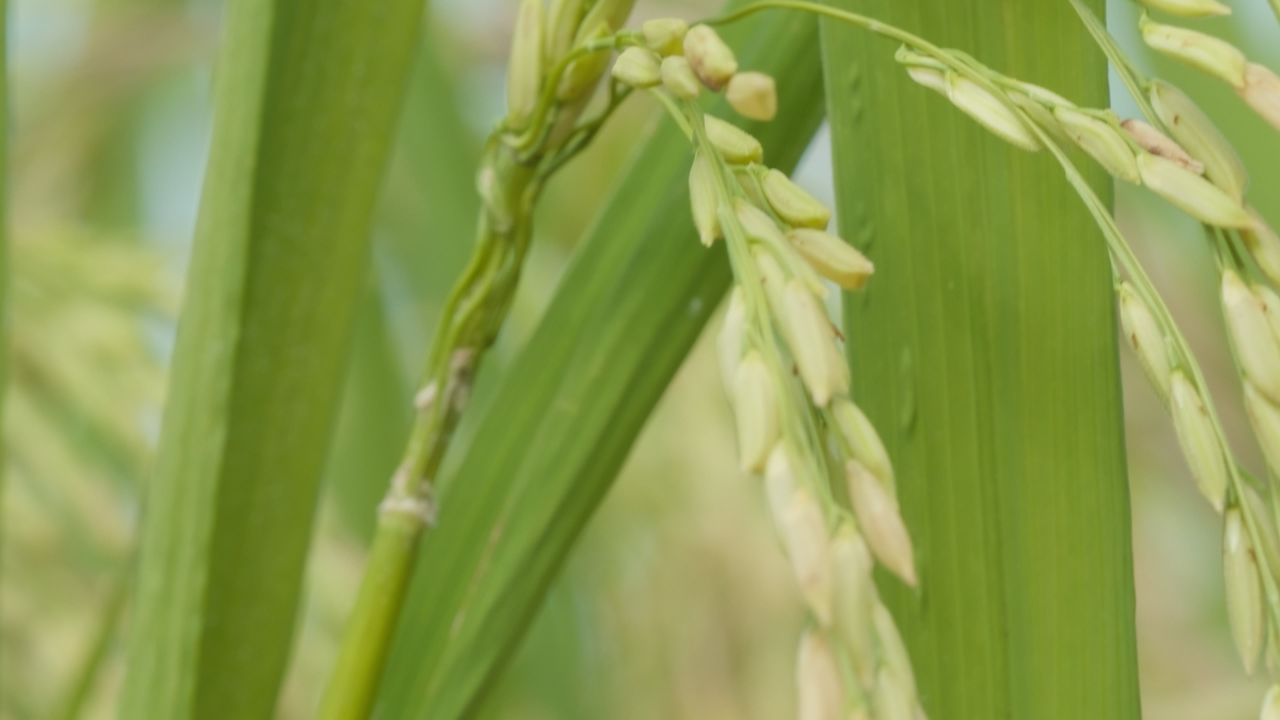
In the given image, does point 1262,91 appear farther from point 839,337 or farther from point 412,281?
point 412,281

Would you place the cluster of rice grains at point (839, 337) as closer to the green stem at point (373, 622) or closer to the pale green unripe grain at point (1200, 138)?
the pale green unripe grain at point (1200, 138)

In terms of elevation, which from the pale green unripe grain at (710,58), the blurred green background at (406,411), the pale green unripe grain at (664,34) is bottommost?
the blurred green background at (406,411)

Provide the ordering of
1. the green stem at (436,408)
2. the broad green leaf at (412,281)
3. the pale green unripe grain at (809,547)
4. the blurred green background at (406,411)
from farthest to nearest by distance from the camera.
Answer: the broad green leaf at (412,281) → the blurred green background at (406,411) → the green stem at (436,408) → the pale green unripe grain at (809,547)

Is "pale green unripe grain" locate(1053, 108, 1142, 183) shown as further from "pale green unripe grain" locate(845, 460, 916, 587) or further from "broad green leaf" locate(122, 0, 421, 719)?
"broad green leaf" locate(122, 0, 421, 719)

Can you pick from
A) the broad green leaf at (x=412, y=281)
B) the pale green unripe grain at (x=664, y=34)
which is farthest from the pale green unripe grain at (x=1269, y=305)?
the broad green leaf at (x=412, y=281)

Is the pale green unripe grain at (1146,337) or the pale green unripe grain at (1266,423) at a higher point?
the pale green unripe grain at (1146,337)

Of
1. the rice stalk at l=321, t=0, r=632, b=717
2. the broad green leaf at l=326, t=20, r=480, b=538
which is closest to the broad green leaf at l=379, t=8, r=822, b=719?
the rice stalk at l=321, t=0, r=632, b=717

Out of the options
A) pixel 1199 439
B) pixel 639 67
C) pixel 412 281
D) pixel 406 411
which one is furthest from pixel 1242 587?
pixel 412 281
